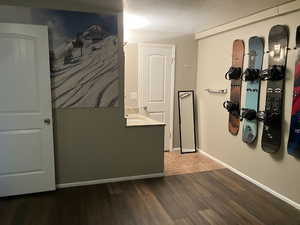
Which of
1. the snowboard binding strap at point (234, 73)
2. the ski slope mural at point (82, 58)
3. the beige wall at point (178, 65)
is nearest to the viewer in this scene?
the ski slope mural at point (82, 58)

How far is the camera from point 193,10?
2.81 m

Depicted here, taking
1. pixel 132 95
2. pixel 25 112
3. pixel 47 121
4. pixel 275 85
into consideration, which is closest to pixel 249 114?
pixel 275 85

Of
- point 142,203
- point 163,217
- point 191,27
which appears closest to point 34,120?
point 142,203

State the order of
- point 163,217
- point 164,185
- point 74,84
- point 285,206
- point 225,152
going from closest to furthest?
point 163,217, point 285,206, point 74,84, point 164,185, point 225,152

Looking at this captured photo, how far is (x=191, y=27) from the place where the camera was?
3.76m

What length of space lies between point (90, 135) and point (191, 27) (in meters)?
2.41

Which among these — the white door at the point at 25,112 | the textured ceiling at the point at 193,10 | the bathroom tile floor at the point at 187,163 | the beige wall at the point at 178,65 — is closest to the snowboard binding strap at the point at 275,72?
the textured ceiling at the point at 193,10

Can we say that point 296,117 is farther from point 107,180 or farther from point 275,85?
point 107,180

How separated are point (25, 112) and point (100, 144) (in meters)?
0.99

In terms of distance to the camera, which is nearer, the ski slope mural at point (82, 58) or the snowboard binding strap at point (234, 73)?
the ski slope mural at point (82, 58)

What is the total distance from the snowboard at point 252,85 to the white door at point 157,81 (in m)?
1.53

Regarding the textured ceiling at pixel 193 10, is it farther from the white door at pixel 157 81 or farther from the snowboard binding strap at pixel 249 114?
the snowboard binding strap at pixel 249 114

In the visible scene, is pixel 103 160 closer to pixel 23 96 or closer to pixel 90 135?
pixel 90 135

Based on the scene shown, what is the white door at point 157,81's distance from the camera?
13.6ft
